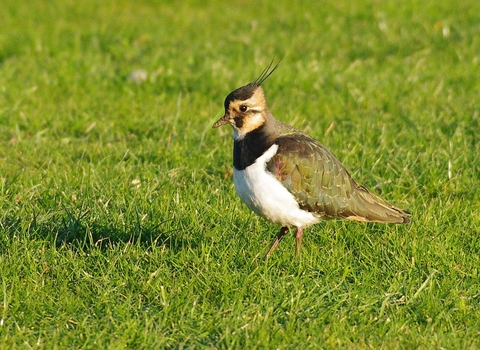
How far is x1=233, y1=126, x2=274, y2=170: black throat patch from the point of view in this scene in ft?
17.7

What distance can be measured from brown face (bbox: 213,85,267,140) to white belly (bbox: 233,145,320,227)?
27cm

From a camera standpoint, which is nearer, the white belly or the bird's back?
the white belly

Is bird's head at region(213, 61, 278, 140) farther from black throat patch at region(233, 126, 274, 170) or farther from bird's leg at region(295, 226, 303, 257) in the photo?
bird's leg at region(295, 226, 303, 257)

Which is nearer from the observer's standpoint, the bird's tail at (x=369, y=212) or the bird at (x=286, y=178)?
the bird at (x=286, y=178)

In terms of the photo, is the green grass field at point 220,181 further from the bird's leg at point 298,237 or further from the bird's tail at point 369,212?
the bird's tail at point 369,212

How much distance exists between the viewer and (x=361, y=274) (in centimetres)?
540

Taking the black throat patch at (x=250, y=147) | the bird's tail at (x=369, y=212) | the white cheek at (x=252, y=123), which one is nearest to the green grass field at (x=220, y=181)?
the bird's tail at (x=369, y=212)

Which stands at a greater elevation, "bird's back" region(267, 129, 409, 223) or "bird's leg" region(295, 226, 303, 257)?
"bird's back" region(267, 129, 409, 223)

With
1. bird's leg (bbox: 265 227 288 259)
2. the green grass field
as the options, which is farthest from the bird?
the green grass field

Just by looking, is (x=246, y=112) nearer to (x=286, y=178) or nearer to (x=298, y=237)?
(x=286, y=178)

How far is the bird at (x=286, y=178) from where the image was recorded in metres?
5.34

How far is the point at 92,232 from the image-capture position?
5.80 metres

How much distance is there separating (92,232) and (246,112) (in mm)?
1371

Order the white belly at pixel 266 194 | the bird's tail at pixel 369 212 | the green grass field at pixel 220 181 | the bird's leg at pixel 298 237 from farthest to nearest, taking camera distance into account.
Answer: the bird's tail at pixel 369 212, the bird's leg at pixel 298 237, the white belly at pixel 266 194, the green grass field at pixel 220 181
